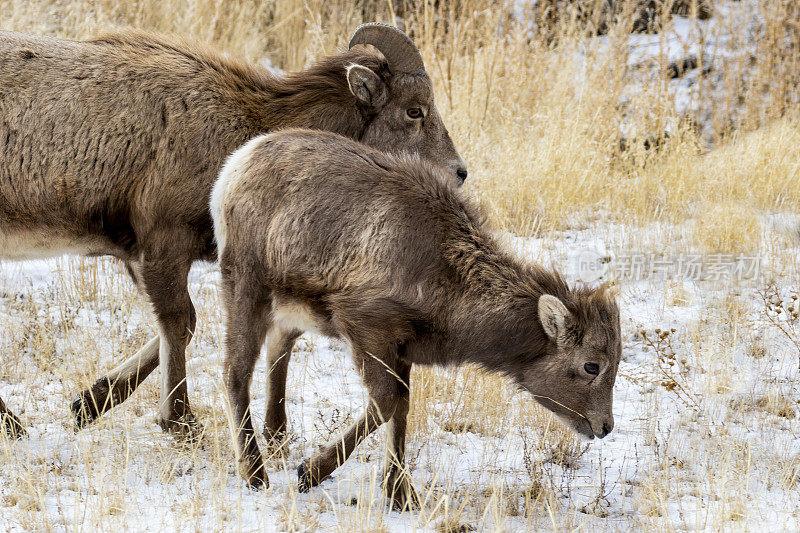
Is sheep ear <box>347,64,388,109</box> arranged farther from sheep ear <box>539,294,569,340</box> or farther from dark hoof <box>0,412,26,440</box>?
dark hoof <box>0,412,26,440</box>

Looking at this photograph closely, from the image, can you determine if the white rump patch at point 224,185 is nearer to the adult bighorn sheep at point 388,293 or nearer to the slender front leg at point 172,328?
the adult bighorn sheep at point 388,293

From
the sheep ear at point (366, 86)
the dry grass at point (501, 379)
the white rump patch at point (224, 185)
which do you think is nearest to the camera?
the dry grass at point (501, 379)

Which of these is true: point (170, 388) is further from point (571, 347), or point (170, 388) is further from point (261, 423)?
point (571, 347)

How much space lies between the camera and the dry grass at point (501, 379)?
5047 millimetres

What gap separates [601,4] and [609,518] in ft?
28.2

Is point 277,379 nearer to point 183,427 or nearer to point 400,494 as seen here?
point 183,427

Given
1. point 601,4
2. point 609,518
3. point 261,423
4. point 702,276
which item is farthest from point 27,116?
point 601,4

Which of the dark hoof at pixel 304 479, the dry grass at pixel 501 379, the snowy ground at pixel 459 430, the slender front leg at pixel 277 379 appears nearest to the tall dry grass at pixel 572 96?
the dry grass at pixel 501 379

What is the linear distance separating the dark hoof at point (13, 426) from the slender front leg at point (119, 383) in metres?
0.37

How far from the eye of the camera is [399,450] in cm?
523

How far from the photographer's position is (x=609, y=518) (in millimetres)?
5141

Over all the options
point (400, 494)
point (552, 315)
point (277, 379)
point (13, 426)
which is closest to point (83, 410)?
point (13, 426)

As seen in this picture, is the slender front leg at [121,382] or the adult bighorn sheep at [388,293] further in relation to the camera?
the slender front leg at [121,382]

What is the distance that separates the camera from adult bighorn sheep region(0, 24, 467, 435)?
5.73m
